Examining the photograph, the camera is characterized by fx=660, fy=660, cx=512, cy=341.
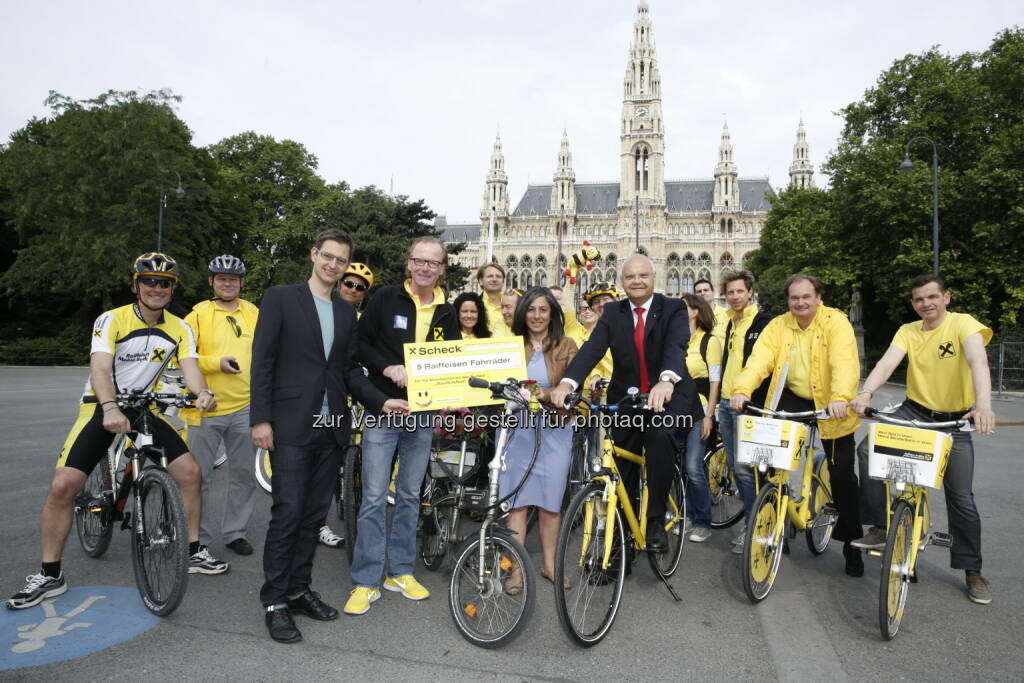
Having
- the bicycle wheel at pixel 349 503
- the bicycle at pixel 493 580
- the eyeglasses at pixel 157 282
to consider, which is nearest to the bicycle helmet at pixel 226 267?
the eyeglasses at pixel 157 282

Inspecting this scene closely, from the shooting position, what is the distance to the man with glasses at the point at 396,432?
4246 mm

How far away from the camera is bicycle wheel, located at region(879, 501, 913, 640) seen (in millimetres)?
3693

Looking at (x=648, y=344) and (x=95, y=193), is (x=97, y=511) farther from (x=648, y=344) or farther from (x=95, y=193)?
(x=95, y=193)

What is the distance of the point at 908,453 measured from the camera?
400cm

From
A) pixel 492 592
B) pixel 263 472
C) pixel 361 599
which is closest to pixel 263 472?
pixel 263 472

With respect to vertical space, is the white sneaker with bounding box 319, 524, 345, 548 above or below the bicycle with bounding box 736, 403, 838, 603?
below

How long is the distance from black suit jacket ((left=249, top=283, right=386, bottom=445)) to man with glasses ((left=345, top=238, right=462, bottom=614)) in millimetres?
201

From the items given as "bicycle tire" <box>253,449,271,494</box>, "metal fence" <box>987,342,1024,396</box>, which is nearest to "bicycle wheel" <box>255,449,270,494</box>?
"bicycle tire" <box>253,449,271,494</box>

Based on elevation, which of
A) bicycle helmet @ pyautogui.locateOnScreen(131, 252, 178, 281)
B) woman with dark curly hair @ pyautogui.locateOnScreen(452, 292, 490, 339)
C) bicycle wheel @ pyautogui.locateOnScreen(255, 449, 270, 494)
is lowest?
bicycle wheel @ pyautogui.locateOnScreen(255, 449, 270, 494)

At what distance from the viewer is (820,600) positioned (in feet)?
14.6

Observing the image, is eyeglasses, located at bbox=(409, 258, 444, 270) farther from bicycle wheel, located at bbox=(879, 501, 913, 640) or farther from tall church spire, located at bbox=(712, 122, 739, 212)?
tall church spire, located at bbox=(712, 122, 739, 212)

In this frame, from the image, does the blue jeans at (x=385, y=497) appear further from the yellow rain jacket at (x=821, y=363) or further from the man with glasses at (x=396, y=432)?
the yellow rain jacket at (x=821, y=363)

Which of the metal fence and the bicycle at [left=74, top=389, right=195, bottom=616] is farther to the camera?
the metal fence

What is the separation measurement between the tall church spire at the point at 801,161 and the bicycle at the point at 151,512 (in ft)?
352
